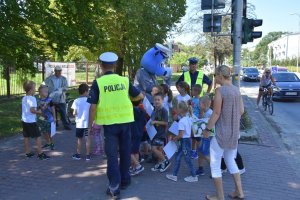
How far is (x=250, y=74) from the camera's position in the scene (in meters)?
42.1

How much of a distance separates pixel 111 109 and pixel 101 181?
1432mm

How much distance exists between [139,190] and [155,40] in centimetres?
1965

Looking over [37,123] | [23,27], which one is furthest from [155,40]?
[37,123]

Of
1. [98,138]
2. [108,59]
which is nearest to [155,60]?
[98,138]

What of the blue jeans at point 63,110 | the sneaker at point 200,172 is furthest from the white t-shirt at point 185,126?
the blue jeans at point 63,110

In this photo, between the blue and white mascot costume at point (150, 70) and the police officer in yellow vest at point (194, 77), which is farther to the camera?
the police officer in yellow vest at point (194, 77)

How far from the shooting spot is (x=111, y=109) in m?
5.36

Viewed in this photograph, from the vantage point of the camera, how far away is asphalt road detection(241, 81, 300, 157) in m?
9.53

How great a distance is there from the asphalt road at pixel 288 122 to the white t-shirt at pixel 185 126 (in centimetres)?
343

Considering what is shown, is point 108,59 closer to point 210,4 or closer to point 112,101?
point 112,101

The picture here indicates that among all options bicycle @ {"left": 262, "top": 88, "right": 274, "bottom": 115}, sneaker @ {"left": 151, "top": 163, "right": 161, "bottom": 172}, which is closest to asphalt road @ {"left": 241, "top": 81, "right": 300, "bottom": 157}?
bicycle @ {"left": 262, "top": 88, "right": 274, "bottom": 115}

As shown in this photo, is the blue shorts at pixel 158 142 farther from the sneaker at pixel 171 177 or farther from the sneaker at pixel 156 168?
the sneaker at pixel 171 177

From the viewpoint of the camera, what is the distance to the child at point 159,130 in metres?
6.61

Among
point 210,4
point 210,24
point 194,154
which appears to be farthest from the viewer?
point 210,24
